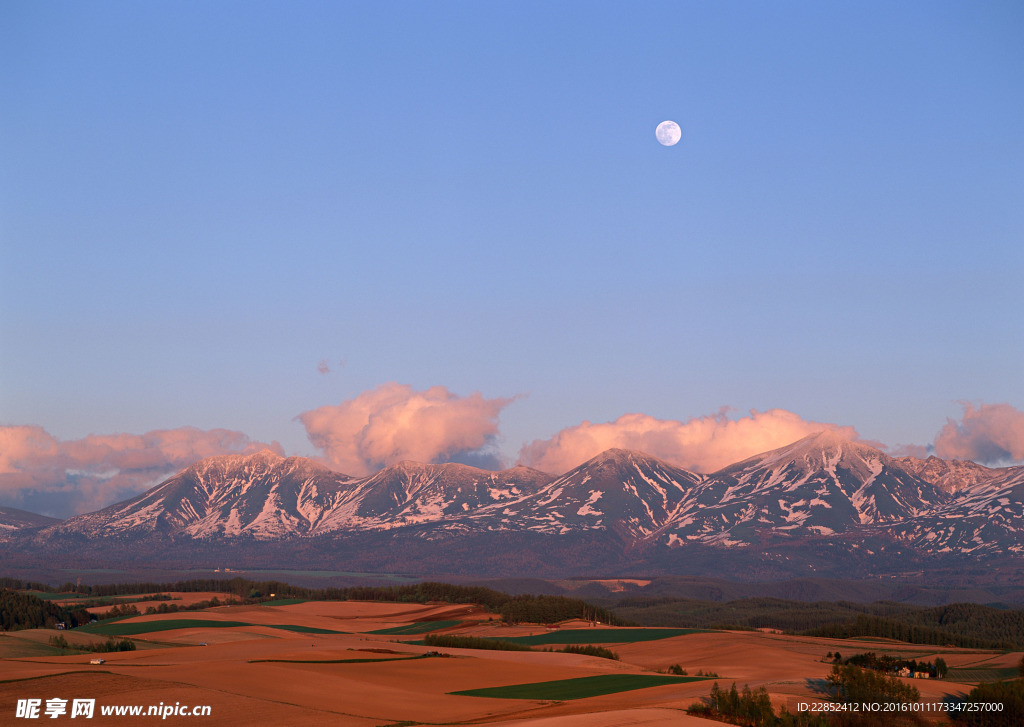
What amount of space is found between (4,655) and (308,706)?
155 feet

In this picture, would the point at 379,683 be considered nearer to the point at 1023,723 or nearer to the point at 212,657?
the point at 212,657

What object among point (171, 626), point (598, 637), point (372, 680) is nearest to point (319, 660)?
→ point (372, 680)

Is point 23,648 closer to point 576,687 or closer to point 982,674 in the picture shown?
point 576,687

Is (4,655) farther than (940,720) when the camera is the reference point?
Yes

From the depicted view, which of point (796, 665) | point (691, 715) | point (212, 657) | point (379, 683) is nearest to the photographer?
point (691, 715)

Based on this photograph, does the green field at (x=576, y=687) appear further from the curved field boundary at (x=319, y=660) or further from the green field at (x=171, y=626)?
the green field at (x=171, y=626)

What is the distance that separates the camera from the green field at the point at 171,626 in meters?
173

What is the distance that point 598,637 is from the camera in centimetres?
18575

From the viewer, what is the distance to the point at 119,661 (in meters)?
101

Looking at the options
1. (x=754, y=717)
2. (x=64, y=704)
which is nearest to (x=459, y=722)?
(x=754, y=717)

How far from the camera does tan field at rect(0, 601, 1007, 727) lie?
230 feet

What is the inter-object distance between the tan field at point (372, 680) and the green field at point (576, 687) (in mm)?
2552

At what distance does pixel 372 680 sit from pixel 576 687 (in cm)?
1855

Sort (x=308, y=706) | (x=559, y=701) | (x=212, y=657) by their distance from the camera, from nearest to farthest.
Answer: (x=308, y=706) < (x=559, y=701) < (x=212, y=657)
